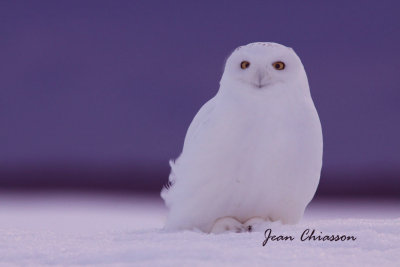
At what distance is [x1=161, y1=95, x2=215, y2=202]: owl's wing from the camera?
12.4ft

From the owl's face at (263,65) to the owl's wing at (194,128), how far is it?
0.90 ft

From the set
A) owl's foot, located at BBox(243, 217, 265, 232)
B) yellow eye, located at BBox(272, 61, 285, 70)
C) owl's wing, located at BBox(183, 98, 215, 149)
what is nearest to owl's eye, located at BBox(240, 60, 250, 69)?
yellow eye, located at BBox(272, 61, 285, 70)

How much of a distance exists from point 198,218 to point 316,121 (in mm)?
980

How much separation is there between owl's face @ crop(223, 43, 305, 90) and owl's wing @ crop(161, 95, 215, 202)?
0.90 ft

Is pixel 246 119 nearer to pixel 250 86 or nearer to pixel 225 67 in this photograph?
pixel 250 86

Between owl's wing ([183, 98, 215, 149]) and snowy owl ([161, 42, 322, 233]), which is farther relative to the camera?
owl's wing ([183, 98, 215, 149])

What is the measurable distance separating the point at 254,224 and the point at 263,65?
98cm

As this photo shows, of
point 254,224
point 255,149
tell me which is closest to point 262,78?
point 255,149

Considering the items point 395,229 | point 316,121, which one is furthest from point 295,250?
point 316,121

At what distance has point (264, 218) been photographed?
3.63 m

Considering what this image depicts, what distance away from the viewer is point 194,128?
154 inches

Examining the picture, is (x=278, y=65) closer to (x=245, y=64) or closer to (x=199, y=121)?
(x=245, y=64)

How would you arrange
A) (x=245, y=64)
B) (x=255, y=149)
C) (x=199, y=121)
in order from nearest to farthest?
(x=255, y=149) < (x=245, y=64) < (x=199, y=121)

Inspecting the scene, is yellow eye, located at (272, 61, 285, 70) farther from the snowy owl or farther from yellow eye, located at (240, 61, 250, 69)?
yellow eye, located at (240, 61, 250, 69)
